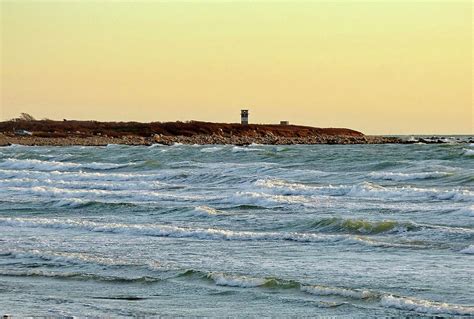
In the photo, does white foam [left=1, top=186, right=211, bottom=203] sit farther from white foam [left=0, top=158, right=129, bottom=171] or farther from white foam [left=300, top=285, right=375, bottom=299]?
white foam [left=300, top=285, right=375, bottom=299]

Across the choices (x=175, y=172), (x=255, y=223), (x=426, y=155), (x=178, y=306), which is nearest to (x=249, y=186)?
(x=175, y=172)

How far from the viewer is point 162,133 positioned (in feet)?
296

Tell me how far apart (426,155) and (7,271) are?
29.9 metres

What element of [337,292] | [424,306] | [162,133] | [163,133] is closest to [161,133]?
[162,133]

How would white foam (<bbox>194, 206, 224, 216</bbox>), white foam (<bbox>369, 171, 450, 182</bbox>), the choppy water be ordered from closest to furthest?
the choppy water < white foam (<bbox>194, 206, 224, 216</bbox>) < white foam (<bbox>369, 171, 450, 182</bbox>)

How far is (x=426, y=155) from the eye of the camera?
138 feet

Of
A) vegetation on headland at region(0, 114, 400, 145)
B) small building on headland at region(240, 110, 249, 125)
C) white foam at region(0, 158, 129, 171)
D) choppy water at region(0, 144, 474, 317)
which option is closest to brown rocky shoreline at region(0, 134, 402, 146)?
vegetation on headland at region(0, 114, 400, 145)

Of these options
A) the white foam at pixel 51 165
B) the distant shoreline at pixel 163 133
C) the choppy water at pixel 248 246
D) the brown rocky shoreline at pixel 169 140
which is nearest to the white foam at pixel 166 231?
the choppy water at pixel 248 246

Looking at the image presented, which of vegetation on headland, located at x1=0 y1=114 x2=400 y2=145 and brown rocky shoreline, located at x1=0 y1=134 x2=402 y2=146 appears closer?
brown rocky shoreline, located at x1=0 y1=134 x2=402 y2=146

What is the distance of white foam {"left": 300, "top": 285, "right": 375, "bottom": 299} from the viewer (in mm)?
12117

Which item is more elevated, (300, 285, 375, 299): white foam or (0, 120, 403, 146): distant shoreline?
(0, 120, 403, 146): distant shoreline

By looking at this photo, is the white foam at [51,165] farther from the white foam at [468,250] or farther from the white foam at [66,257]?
the white foam at [468,250]

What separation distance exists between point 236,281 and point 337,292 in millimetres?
1674

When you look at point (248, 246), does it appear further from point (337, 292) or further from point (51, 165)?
point (51, 165)
